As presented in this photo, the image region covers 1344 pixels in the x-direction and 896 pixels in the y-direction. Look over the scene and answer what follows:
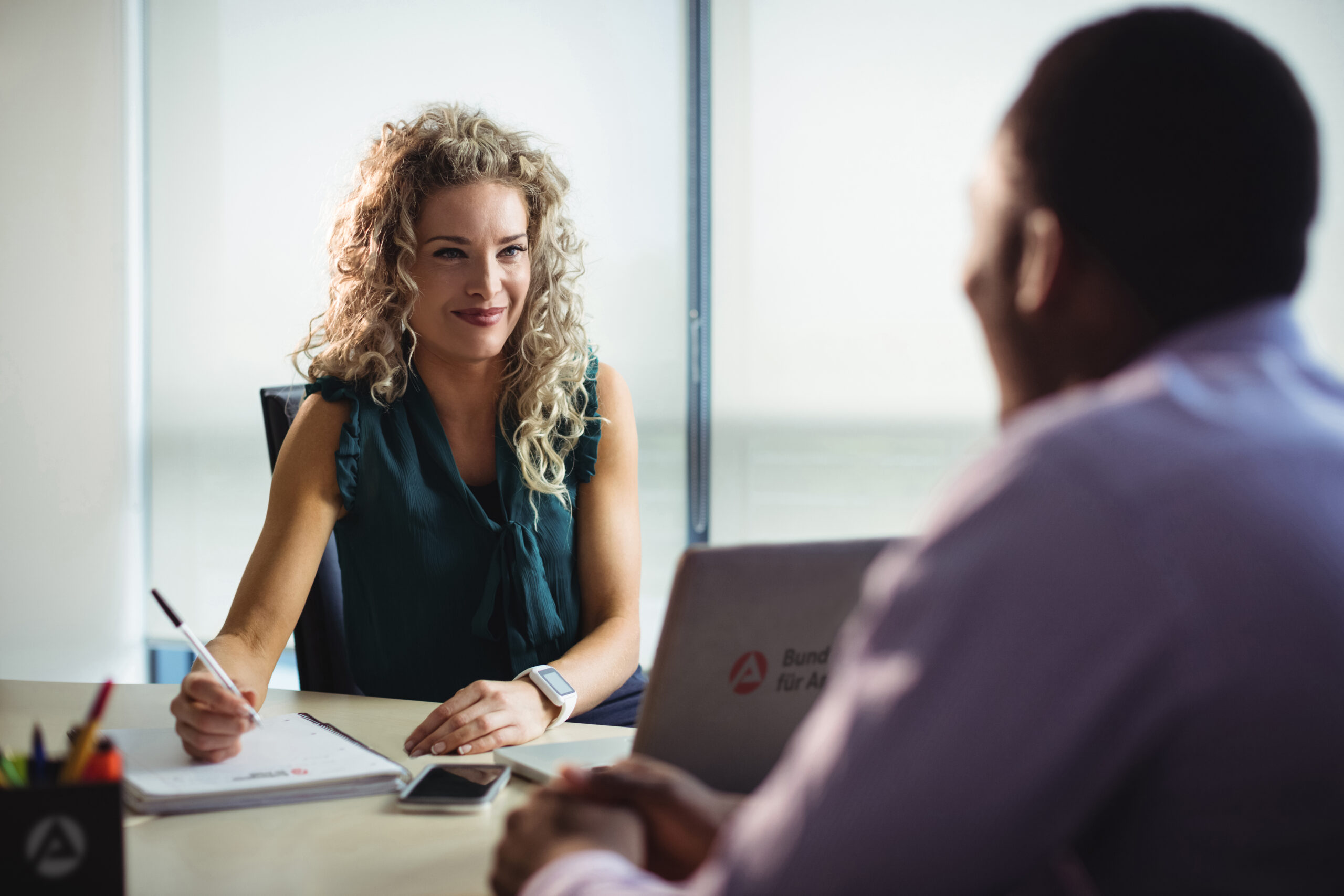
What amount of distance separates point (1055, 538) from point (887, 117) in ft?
10.6

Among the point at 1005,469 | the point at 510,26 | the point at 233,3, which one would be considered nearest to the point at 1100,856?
the point at 1005,469

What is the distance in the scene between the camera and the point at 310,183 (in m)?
3.77

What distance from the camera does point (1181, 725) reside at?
0.47 m

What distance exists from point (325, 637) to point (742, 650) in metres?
1.06

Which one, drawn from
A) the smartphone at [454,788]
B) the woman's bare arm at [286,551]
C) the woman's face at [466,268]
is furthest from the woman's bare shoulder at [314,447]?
the smartphone at [454,788]

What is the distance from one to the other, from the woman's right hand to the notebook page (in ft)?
0.04

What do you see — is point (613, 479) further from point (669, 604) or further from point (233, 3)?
point (233, 3)

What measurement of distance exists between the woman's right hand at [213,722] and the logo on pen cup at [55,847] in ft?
1.38

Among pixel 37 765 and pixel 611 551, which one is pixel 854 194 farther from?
pixel 37 765

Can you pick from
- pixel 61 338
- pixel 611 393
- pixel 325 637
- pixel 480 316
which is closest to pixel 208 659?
pixel 325 637

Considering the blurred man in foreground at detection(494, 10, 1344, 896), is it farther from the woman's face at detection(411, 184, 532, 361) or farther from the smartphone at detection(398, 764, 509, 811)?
the woman's face at detection(411, 184, 532, 361)

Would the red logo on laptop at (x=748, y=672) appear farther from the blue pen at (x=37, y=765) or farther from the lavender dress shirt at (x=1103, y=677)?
the blue pen at (x=37, y=765)

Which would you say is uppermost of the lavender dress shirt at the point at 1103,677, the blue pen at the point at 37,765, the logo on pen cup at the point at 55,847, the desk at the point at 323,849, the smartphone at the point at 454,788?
the lavender dress shirt at the point at 1103,677

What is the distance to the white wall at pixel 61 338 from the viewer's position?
3.62 metres
